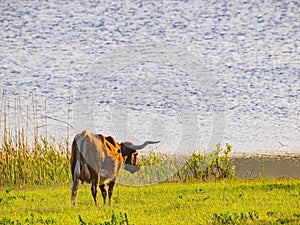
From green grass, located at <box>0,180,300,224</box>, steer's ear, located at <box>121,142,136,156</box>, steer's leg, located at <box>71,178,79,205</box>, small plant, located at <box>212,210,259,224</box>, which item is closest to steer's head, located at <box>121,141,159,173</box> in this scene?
steer's ear, located at <box>121,142,136,156</box>

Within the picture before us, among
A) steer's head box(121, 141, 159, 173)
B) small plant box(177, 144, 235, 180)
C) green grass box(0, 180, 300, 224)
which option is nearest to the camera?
green grass box(0, 180, 300, 224)

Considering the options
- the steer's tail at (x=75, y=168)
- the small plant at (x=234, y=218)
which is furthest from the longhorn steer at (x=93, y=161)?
the small plant at (x=234, y=218)

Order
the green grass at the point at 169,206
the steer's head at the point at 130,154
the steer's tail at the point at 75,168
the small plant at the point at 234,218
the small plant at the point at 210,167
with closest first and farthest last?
the small plant at the point at 234,218 < the green grass at the point at 169,206 < the steer's tail at the point at 75,168 < the steer's head at the point at 130,154 < the small plant at the point at 210,167

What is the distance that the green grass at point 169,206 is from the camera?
28.9 feet

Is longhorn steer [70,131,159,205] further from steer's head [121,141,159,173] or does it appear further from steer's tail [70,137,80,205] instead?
steer's head [121,141,159,173]

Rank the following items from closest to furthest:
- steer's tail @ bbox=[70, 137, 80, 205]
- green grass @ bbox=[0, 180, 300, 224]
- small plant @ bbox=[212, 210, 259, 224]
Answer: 1. small plant @ bbox=[212, 210, 259, 224]
2. green grass @ bbox=[0, 180, 300, 224]
3. steer's tail @ bbox=[70, 137, 80, 205]

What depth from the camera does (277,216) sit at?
30.2 ft

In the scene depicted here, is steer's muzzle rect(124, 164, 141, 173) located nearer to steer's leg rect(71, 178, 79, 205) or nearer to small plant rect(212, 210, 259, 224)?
steer's leg rect(71, 178, 79, 205)

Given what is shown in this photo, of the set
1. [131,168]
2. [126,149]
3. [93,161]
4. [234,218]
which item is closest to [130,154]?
[126,149]

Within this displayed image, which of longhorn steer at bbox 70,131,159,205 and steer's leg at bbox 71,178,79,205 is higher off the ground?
longhorn steer at bbox 70,131,159,205

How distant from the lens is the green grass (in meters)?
8.81

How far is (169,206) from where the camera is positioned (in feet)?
34.6

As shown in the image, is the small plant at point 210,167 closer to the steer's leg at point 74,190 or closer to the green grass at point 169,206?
the green grass at point 169,206

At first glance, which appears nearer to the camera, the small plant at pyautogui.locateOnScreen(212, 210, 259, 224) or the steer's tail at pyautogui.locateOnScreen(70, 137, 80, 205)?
the small plant at pyautogui.locateOnScreen(212, 210, 259, 224)
